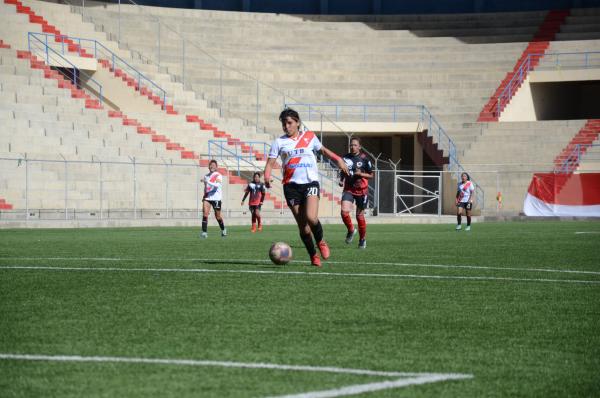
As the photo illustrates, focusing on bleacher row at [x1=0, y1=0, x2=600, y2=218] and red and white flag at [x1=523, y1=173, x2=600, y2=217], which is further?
red and white flag at [x1=523, y1=173, x2=600, y2=217]

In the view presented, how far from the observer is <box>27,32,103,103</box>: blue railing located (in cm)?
4211

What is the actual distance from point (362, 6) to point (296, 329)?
5699 centimetres

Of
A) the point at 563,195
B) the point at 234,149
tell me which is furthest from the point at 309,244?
the point at 234,149

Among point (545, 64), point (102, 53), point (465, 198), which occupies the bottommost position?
point (465, 198)

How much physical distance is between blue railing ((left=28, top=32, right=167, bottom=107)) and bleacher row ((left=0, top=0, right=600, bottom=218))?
76 cm

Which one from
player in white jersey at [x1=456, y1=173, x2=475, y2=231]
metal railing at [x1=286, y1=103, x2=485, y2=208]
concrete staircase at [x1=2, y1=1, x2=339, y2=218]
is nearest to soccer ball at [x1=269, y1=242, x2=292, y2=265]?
player in white jersey at [x1=456, y1=173, x2=475, y2=231]

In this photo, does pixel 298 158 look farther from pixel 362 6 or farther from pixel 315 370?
pixel 362 6

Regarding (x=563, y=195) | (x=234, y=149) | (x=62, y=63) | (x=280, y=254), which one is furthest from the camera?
(x=234, y=149)

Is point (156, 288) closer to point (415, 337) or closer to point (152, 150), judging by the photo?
point (415, 337)

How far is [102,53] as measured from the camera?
152 ft

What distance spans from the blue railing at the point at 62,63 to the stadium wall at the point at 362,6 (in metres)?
16.8

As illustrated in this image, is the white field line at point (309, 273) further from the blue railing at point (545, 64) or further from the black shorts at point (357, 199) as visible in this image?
the blue railing at point (545, 64)

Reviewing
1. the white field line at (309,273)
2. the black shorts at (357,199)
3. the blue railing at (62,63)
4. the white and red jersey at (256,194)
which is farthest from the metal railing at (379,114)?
the white field line at (309,273)

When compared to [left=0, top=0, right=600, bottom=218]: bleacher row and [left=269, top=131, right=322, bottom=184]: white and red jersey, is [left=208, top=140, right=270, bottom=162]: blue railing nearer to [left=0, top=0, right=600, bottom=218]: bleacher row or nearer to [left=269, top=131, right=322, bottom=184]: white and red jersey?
[left=0, top=0, right=600, bottom=218]: bleacher row
